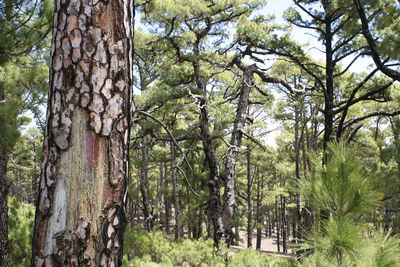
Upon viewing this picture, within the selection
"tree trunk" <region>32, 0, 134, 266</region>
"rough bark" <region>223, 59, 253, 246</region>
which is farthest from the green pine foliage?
"rough bark" <region>223, 59, 253, 246</region>

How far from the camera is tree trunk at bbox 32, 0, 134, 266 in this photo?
1153 mm

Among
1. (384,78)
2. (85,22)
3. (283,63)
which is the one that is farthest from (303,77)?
Result: (85,22)

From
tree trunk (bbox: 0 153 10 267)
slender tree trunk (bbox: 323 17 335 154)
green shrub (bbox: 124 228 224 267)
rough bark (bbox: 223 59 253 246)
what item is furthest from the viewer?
rough bark (bbox: 223 59 253 246)

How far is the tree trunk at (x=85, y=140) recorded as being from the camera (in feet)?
3.78

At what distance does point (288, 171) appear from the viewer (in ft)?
60.4

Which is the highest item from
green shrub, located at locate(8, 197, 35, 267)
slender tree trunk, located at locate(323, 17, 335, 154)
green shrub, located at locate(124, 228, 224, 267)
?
slender tree trunk, located at locate(323, 17, 335, 154)

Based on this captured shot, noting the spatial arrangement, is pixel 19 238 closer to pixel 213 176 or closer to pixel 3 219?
pixel 3 219

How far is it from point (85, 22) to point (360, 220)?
2.09 metres

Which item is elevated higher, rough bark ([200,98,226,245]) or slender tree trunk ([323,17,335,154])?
slender tree trunk ([323,17,335,154])

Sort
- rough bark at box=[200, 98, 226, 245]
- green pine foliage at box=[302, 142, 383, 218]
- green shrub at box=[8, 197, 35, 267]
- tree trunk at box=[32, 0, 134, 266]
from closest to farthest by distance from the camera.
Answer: tree trunk at box=[32, 0, 134, 266]
green pine foliage at box=[302, 142, 383, 218]
green shrub at box=[8, 197, 35, 267]
rough bark at box=[200, 98, 226, 245]

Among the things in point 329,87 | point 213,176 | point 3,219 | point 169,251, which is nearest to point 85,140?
point 3,219

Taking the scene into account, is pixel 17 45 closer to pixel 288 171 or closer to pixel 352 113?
pixel 352 113

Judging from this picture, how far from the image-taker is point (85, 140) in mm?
1205

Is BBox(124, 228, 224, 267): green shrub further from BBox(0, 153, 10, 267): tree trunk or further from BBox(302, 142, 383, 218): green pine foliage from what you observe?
BBox(302, 142, 383, 218): green pine foliage
